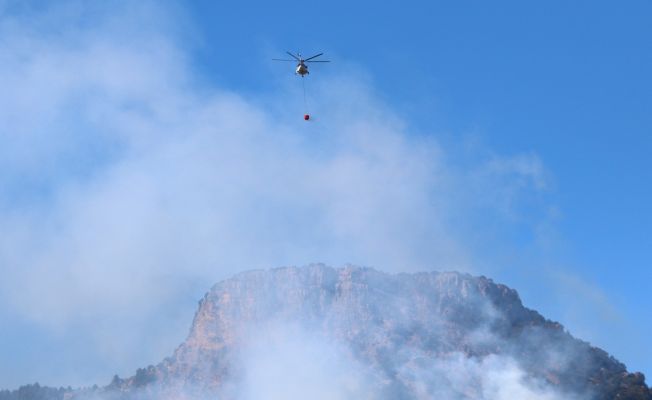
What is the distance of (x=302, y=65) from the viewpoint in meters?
116

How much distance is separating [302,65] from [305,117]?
8.23 meters

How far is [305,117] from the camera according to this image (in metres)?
115

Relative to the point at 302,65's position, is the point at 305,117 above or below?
below
